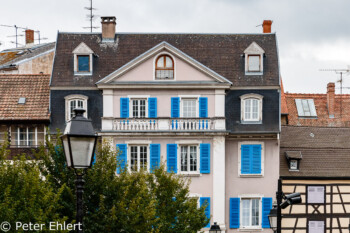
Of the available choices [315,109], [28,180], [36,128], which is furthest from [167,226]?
[315,109]

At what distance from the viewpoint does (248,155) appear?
35625mm

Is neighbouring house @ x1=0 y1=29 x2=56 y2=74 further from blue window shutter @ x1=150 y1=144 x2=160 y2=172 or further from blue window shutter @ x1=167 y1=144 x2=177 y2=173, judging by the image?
blue window shutter @ x1=167 y1=144 x2=177 y2=173

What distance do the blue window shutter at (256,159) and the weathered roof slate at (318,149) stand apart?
169cm

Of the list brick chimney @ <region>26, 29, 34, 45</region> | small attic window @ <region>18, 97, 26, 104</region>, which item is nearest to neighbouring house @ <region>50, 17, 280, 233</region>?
small attic window @ <region>18, 97, 26, 104</region>

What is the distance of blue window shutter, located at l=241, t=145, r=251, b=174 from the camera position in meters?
35.6

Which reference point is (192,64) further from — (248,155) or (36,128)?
(36,128)

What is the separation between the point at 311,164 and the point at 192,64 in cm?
868

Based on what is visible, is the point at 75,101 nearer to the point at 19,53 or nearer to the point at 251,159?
the point at 251,159

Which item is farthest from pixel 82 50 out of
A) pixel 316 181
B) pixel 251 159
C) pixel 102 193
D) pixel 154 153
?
pixel 102 193

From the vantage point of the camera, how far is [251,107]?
117ft

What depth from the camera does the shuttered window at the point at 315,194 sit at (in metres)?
36.6

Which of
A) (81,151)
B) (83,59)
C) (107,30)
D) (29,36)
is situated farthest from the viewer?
(29,36)

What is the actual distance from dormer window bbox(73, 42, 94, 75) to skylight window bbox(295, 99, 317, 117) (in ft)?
71.4

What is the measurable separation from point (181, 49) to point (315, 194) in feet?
34.8
